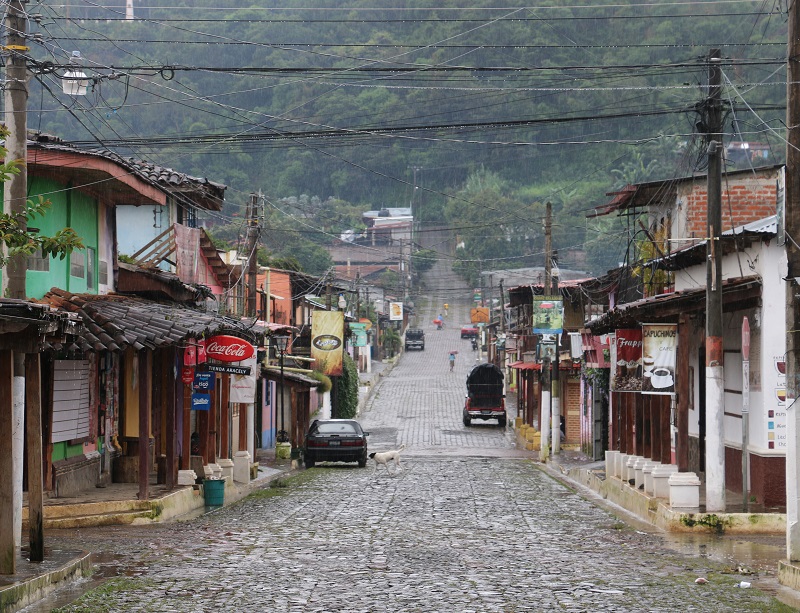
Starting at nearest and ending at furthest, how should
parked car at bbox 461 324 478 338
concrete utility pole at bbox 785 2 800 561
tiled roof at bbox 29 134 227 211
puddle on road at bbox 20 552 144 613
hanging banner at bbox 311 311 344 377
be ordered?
1. puddle on road at bbox 20 552 144 613
2. concrete utility pole at bbox 785 2 800 561
3. tiled roof at bbox 29 134 227 211
4. hanging banner at bbox 311 311 344 377
5. parked car at bbox 461 324 478 338

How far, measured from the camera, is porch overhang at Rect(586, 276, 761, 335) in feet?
67.8

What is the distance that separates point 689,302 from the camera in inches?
843

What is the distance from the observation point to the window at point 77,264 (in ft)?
74.5

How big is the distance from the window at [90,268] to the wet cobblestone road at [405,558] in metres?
5.26

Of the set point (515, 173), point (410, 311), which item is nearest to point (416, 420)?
point (410, 311)

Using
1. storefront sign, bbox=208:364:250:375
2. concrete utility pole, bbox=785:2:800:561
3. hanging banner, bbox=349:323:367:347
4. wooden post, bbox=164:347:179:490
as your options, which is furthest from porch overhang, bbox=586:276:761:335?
hanging banner, bbox=349:323:367:347

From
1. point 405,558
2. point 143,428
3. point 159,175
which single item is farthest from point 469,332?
point 405,558

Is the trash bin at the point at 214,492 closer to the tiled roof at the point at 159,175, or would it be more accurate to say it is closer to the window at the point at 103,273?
the window at the point at 103,273

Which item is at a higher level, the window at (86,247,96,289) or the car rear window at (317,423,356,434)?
the window at (86,247,96,289)

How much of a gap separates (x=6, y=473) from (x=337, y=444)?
1021 inches

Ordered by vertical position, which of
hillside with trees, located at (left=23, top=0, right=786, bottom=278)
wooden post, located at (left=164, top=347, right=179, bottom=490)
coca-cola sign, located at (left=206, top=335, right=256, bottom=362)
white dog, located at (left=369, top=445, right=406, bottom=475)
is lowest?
white dog, located at (left=369, top=445, right=406, bottom=475)

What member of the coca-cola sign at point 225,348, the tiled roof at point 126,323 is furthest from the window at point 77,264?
the coca-cola sign at point 225,348

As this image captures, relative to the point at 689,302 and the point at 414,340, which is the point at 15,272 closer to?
the point at 689,302

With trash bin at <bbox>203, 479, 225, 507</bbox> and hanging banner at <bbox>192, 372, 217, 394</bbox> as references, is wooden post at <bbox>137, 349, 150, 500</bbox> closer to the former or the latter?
trash bin at <bbox>203, 479, 225, 507</bbox>
